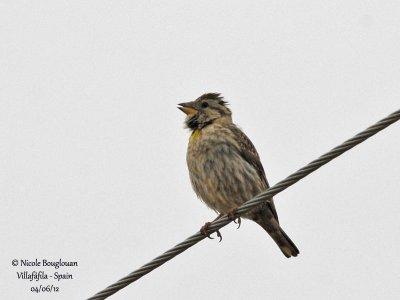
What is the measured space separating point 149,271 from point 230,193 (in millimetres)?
2845

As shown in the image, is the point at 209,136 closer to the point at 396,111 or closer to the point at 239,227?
the point at 239,227

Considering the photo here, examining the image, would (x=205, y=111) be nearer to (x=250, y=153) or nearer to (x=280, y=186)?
(x=250, y=153)

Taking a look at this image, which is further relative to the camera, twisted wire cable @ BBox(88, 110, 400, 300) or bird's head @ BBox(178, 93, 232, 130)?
bird's head @ BBox(178, 93, 232, 130)

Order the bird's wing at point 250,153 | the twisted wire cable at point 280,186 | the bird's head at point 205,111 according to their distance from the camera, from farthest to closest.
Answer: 1. the bird's head at point 205,111
2. the bird's wing at point 250,153
3. the twisted wire cable at point 280,186

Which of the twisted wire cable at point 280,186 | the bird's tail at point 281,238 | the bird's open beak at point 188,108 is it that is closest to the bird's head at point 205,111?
the bird's open beak at point 188,108

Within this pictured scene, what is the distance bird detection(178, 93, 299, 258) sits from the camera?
873 cm

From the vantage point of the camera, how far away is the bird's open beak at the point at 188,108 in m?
9.72

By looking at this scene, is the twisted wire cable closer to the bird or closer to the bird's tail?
the bird

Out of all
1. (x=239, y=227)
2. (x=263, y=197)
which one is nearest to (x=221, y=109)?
(x=239, y=227)

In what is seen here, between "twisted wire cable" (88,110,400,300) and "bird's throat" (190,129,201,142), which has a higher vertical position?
"bird's throat" (190,129,201,142)

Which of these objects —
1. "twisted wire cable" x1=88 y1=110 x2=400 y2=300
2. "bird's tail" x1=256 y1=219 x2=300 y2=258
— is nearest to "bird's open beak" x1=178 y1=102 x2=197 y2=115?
"bird's tail" x1=256 y1=219 x2=300 y2=258

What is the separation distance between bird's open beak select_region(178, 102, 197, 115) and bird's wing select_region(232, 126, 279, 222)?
24.7 inches

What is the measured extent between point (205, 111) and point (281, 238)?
1.79m

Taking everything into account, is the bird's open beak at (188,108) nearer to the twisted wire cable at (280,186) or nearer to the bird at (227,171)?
the bird at (227,171)
